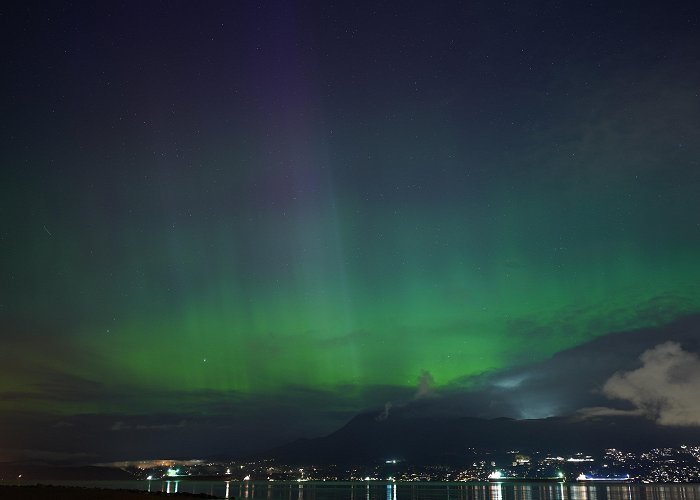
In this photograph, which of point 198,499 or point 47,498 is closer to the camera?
Answer: point 47,498

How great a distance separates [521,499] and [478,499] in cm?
1205

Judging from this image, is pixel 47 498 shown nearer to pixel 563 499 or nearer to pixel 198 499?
pixel 198 499

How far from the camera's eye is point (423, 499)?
154 m

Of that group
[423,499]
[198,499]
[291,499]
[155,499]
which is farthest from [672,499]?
[155,499]

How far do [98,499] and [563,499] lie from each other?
122 meters

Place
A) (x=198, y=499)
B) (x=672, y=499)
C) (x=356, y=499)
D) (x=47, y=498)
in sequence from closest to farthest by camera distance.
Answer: (x=47, y=498) < (x=198, y=499) < (x=356, y=499) < (x=672, y=499)

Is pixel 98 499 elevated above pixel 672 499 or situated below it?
above

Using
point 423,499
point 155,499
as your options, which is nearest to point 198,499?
point 155,499

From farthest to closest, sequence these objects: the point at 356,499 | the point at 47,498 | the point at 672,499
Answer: the point at 672,499 < the point at 356,499 < the point at 47,498

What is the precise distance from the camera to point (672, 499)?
157 meters

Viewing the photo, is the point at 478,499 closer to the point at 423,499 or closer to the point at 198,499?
the point at 423,499

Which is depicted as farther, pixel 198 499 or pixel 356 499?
pixel 356 499

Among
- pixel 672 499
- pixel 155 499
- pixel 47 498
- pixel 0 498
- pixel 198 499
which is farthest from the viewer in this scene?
pixel 672 499

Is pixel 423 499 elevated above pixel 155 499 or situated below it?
below
